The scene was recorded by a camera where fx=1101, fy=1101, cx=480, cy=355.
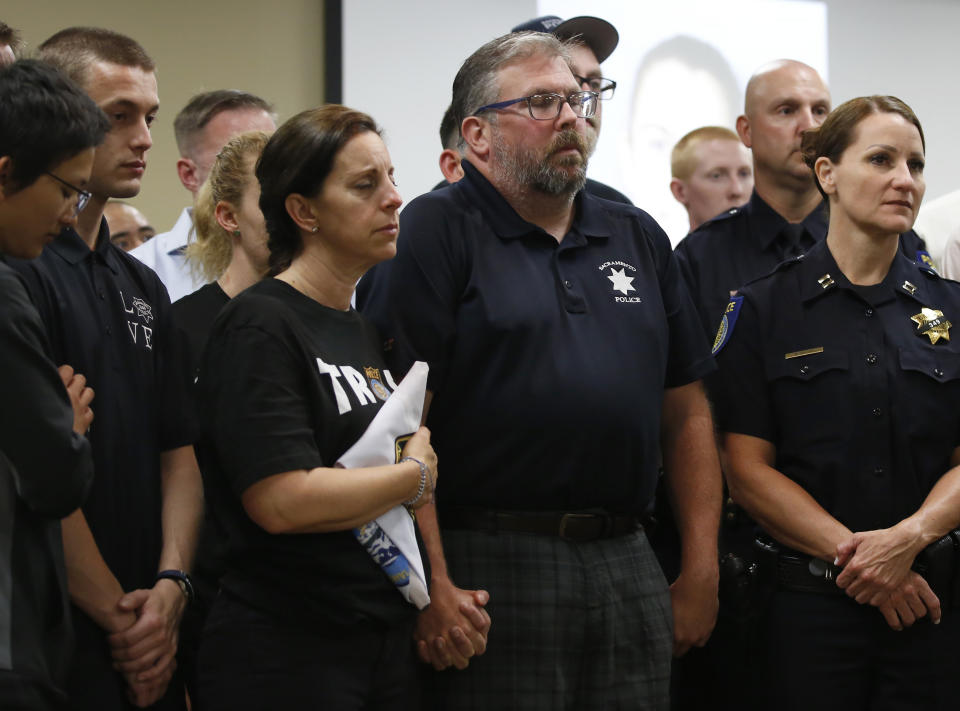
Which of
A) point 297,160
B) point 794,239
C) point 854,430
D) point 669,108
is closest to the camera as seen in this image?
point 297,160

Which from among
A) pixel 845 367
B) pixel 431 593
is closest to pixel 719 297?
pixel 845 367

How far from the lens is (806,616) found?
6.91 feet

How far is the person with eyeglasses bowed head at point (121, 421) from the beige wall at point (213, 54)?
2.46 meters

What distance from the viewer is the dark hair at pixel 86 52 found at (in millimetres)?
1898

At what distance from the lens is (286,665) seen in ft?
4.95

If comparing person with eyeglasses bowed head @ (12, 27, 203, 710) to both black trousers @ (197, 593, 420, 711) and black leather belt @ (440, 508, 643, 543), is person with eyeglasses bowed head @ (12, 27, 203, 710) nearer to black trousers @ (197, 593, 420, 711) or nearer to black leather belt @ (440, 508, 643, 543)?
black trousers @ (197, 593, 420, 711)

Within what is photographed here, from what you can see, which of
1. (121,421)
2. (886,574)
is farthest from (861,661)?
(121,421)

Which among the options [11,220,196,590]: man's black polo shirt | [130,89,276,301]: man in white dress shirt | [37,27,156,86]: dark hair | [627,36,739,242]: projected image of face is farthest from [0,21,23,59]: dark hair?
[627,36,739,242]: projected image of face

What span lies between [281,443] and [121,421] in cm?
38

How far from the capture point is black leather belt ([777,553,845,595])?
2096 mm

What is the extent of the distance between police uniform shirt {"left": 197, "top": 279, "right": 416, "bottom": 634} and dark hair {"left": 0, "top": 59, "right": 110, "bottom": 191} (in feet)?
1.02

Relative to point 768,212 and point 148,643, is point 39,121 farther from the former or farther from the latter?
point 768,212

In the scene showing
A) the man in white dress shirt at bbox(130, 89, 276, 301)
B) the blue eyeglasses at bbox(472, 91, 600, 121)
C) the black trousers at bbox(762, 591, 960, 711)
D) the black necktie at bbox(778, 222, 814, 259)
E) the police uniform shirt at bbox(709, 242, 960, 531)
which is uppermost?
the blue eyeglasses at bbox(472, 91, 600, 121)

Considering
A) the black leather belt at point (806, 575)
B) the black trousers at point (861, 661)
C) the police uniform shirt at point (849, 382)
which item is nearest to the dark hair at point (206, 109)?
the police uniform shirt at point (849, 382)
